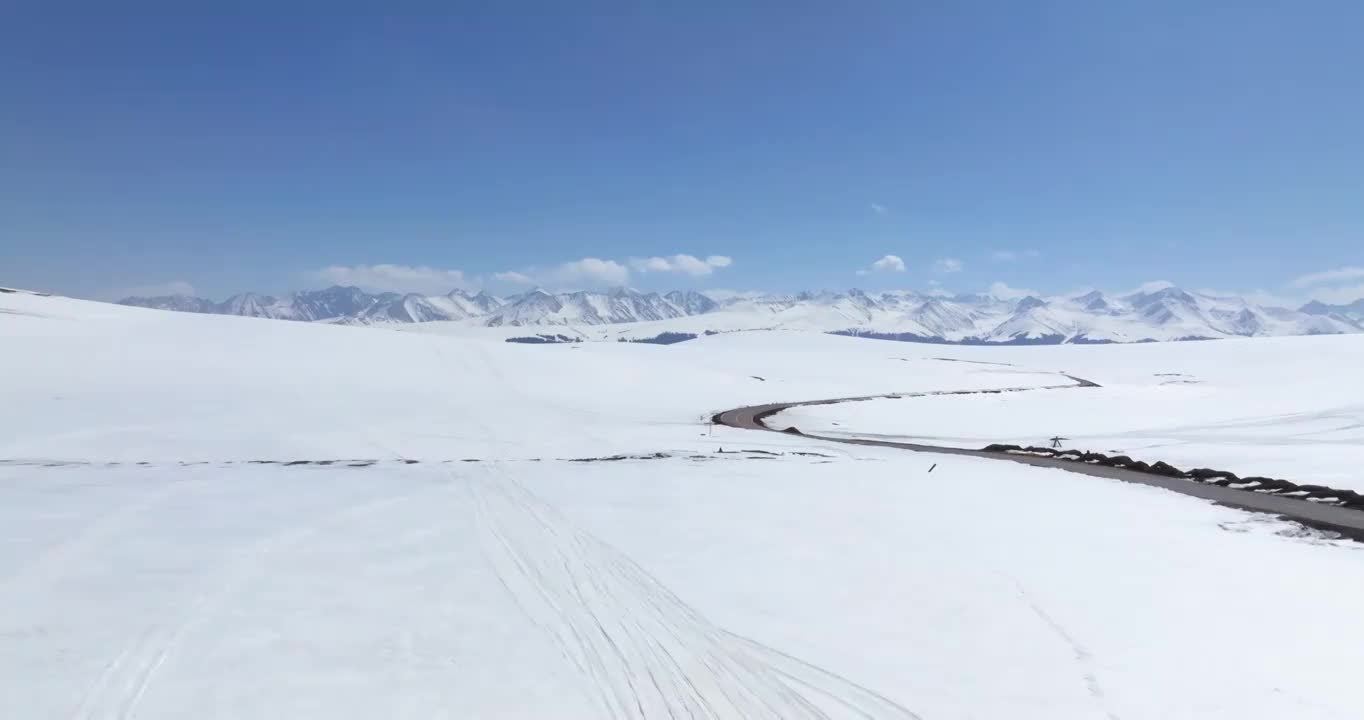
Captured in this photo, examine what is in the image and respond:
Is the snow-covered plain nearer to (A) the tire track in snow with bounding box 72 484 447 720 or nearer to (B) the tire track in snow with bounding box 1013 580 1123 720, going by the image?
(B) the tire track in snow with bounding box 1013 580 1123 720

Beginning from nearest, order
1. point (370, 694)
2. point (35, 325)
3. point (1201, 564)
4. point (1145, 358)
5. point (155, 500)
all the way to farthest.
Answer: point (370, 694)
point (1201, 564)
point (155, 500)
point (35, 325)
point (1145, 358)

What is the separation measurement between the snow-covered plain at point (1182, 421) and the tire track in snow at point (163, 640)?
104 feet

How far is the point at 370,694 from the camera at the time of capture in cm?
743

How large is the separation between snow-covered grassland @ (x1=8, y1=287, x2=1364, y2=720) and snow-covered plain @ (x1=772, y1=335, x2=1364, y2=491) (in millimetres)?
1592

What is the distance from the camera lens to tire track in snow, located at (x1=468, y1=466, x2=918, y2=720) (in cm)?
753

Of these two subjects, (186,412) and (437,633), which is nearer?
(437,633)

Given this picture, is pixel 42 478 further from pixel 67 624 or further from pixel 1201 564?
pixel 1201 564

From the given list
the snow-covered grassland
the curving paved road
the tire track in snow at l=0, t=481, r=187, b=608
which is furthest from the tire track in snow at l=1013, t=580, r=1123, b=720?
the tire track in snow at l=0, t=481, r=187, b=608

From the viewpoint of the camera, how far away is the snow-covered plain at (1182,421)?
27.9 meters

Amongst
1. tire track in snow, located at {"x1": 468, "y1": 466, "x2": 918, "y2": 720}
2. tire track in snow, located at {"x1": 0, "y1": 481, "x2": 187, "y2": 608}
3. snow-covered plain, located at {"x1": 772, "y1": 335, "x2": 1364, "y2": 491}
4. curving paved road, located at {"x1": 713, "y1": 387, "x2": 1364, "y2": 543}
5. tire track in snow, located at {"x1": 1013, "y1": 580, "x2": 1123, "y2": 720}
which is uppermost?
snow-covered plain, located at {"x1": 772, "y1": 335, "x2": 1364, "y2": 491}

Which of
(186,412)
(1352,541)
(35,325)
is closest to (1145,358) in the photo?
(1352,541)

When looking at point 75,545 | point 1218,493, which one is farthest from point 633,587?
point 1218,493

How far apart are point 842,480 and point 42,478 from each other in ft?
80.2

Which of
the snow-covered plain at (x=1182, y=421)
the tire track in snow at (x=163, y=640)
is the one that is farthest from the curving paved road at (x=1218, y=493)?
the tire track in snow at (x=163, y=640)
